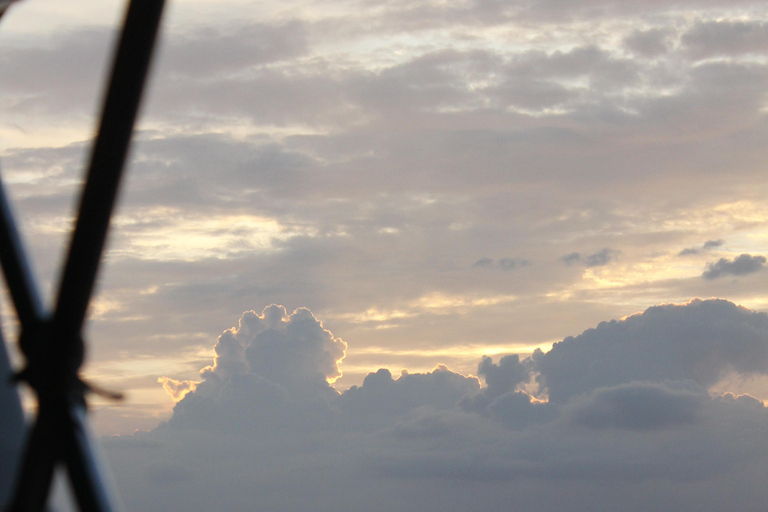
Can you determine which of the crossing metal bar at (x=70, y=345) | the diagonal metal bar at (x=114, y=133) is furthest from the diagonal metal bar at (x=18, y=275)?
the diagonal metal bar at (x=114, y=133)

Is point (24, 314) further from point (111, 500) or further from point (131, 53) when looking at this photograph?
point (131, 53)

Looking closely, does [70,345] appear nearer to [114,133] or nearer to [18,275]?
[18,275]

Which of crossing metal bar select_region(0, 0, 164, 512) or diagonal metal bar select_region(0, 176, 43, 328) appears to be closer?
crossing metal bar select_region(0, 0, 164, 512)

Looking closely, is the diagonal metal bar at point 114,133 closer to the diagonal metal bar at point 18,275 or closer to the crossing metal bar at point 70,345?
the crossing metal bar at point 70,345

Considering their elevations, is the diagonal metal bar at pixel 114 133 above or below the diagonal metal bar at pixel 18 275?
above

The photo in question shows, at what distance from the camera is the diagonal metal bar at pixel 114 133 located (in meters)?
3.64

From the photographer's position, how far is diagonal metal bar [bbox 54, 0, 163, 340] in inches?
143

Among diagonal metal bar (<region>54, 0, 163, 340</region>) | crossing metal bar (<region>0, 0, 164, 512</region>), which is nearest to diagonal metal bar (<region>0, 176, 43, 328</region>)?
crossing metal bar (<region>0, 0, 164, 512</region>)

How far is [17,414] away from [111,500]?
1.88 metres

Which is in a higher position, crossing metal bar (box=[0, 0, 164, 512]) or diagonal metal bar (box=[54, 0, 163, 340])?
diagonal metal bar (box=[54, 0, 163, 340])

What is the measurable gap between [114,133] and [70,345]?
125 centimetres

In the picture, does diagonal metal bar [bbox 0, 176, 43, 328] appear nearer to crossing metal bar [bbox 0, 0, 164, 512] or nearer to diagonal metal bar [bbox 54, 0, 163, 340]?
crossing metal bar [bbox 0, 0, 164, 512]

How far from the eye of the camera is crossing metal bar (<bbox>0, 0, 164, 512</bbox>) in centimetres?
373

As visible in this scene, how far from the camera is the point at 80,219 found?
12.6 ft
